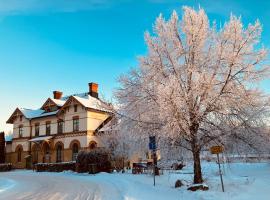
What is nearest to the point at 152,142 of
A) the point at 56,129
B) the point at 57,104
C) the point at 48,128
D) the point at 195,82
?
the point at 195,82

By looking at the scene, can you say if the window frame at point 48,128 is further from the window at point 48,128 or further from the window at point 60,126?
the window at point 60,126

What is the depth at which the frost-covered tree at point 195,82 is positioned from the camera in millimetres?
13906

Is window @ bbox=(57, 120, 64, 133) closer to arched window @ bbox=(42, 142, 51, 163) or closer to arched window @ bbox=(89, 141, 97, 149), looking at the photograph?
arched window @ bbox=(42, 142, 51, 163)

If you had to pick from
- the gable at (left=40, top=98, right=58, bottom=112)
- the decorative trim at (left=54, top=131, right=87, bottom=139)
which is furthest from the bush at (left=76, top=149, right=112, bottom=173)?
the gable at (left=40, top=98, right=58, bottom=112)

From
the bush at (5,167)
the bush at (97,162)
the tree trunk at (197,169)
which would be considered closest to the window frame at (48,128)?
the bush at (5,167)

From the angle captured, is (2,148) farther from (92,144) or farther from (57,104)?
(92,144)

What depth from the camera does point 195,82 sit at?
1409 cm

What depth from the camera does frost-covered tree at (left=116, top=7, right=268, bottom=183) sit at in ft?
45.6

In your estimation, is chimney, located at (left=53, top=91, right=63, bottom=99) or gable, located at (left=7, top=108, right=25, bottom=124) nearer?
gable, located at (left=7, top=108, right=25, bottom=124)

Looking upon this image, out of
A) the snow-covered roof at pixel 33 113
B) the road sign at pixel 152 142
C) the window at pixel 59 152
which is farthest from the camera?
the snow-covered roof at pixel 33 113

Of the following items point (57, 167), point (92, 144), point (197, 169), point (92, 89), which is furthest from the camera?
point (92, 89)

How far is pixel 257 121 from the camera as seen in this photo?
14.1 m

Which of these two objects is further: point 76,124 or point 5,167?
point 5,167

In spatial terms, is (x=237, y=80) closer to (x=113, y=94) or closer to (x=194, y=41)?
(x=194, y=41)
